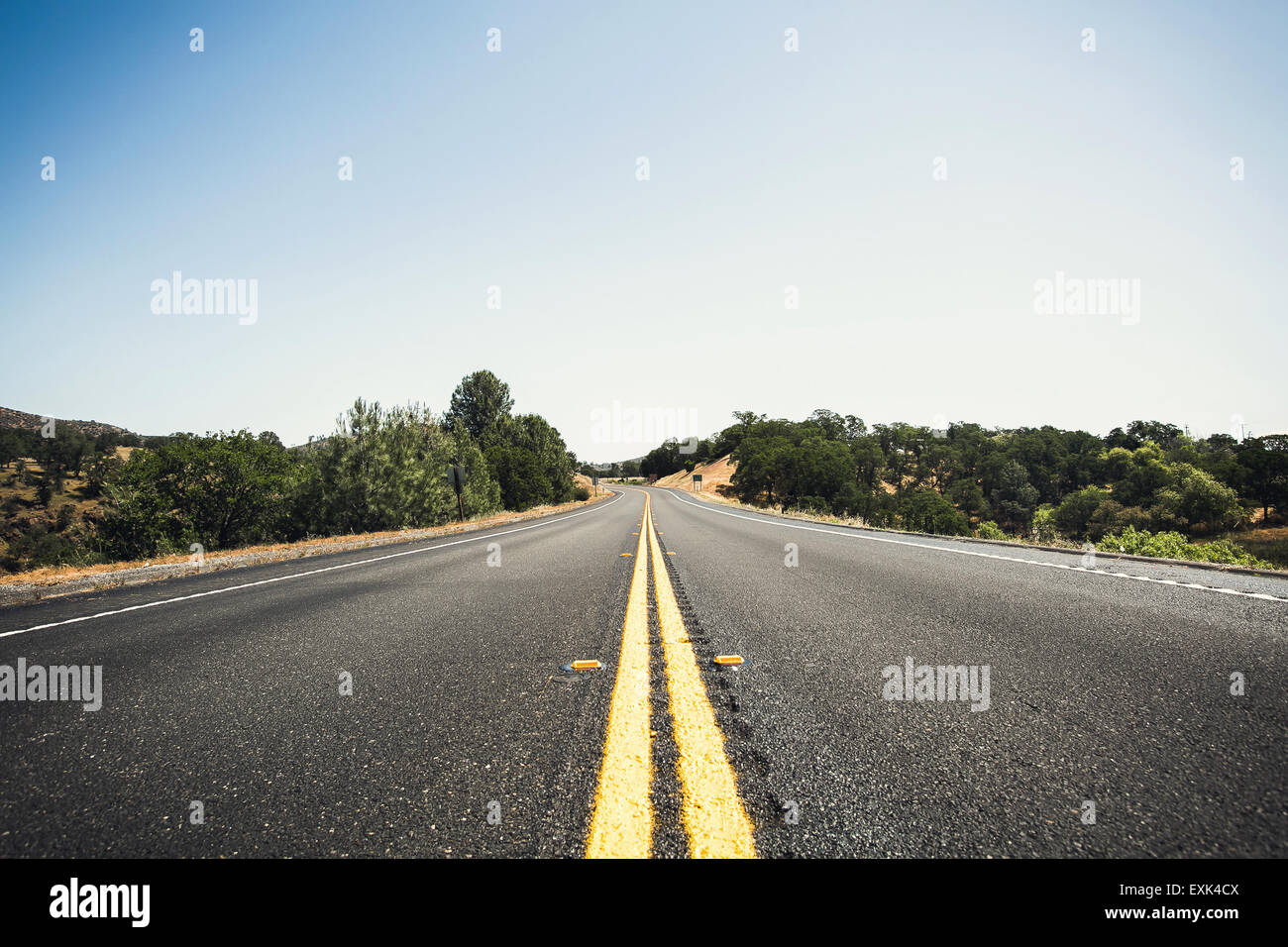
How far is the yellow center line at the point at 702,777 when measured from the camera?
1.21 m

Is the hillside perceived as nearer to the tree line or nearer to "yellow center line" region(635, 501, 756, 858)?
the tree line

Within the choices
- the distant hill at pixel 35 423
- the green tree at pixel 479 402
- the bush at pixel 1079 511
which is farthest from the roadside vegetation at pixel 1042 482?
the distant hill at pixel 35 423

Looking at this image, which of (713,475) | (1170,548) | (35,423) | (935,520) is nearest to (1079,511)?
(935,520)

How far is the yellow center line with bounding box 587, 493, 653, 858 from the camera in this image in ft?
3.97

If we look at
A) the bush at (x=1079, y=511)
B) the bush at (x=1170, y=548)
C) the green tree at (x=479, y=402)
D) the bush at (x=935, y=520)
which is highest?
the green tree at (x=479, y=402)

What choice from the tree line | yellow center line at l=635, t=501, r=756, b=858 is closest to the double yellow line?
yellow center line at l=635, t=501, r=756, b=858

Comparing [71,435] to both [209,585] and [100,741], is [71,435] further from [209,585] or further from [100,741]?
[100,741]

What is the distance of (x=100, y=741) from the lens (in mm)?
2029

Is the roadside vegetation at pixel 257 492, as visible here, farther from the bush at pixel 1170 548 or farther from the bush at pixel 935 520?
the bush at pixel 1170 548

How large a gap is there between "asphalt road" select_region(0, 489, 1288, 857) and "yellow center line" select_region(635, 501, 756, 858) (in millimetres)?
10

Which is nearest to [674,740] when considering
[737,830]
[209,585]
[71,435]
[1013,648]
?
[737,830]

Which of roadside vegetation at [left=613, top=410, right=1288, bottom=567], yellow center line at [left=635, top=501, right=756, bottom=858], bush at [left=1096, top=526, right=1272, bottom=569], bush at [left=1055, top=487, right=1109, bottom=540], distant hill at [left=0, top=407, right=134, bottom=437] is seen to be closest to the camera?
yellow center line at [left=635, top=501, right=756, bottom=858]

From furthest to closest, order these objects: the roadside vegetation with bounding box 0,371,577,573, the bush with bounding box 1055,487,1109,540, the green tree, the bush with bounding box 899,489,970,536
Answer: the green tree < the bush with bounding box 1055,487,1109,540 < the bush with bounding box 899,489,970,536 < the roadside vegetation with bounding box 0,371,577,573
